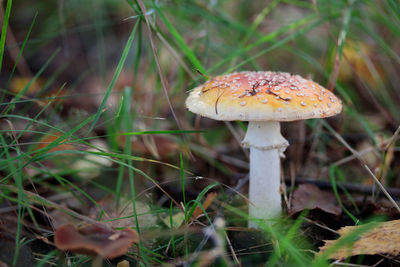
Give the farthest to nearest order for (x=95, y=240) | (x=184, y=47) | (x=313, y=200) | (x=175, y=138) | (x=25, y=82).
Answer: (x=25, y=82), (x=175, y=138), (x=313, y=200), (x=184, y=47), (x=95, y=240)

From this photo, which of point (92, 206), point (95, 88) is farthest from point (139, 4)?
point (95, 88)

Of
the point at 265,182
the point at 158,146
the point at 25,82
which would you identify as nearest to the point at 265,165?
the point at 265,182

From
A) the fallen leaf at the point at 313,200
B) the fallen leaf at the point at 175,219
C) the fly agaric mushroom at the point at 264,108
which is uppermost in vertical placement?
the fly agaric mushroom at the point at 264,108

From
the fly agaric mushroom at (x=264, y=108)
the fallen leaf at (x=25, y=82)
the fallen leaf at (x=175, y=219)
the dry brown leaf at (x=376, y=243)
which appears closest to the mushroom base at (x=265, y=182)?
the fly agaric mushroom at (x=264, y=108)

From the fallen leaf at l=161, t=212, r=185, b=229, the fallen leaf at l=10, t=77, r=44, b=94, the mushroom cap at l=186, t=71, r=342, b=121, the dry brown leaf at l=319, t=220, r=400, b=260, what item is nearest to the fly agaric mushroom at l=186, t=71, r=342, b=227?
the mushroom cap at l=186, t=71, r=342, b=121

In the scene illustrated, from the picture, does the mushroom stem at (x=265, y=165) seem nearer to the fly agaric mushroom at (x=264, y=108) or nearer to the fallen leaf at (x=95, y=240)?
the fly agaric mushroom at (x=264, y=108)

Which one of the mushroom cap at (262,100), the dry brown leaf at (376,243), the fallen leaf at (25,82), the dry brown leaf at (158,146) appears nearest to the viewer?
the dry brown leaf at (376,243)

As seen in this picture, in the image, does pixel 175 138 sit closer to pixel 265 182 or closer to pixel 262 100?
pixel 265 182

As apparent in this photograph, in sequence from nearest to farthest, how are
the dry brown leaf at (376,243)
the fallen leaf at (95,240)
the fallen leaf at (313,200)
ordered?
the fallen leaf at (95,240), the dry brown leaf at (376,243), the fallen leaf at (313,200)
